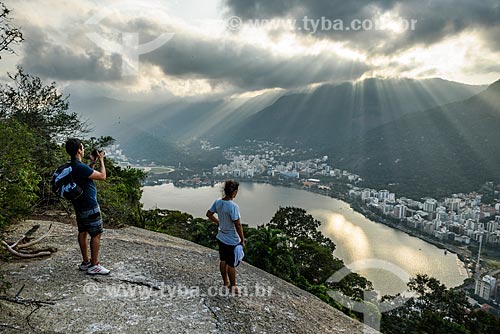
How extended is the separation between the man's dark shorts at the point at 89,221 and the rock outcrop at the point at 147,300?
1.84 feet

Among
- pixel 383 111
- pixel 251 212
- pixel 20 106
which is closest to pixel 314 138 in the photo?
pixel 383 111

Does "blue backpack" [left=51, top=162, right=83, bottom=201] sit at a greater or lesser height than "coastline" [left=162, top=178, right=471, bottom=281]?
greater

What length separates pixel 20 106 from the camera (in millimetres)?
7195

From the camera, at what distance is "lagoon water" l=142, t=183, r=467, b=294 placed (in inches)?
797

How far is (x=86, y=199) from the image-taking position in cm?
297

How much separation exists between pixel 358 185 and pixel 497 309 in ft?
129

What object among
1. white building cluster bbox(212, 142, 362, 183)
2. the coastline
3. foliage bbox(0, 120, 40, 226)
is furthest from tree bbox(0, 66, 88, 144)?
white building cluster bbox(212, 142, 362, 183)

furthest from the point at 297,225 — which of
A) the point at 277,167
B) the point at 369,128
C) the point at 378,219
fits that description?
the point at 369,128

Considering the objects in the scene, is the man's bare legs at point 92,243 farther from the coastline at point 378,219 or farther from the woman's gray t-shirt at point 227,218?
the coastline at point 378,219

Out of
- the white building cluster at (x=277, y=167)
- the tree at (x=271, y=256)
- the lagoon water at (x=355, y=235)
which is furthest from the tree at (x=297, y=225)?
the white building cluster at (x=277, y=167)

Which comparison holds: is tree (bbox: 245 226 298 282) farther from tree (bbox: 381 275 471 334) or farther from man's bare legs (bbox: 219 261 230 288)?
man's bare legs (bbox: 219 261 230 288)

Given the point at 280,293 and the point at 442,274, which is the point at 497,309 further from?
the point at 280,293

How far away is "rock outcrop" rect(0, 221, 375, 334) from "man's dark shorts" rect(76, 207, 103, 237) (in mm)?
562

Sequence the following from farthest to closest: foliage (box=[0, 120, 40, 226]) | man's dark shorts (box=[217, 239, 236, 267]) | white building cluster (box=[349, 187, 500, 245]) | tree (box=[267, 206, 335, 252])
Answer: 1. white building cluster (box=[349, 187, 500, 245])
2. tree (box=[267, 206, 335, 252])
3. foliage (box=[0, 120, 40, 226])
4. man's dark shorts (box=[217, 239, 236, 267])
